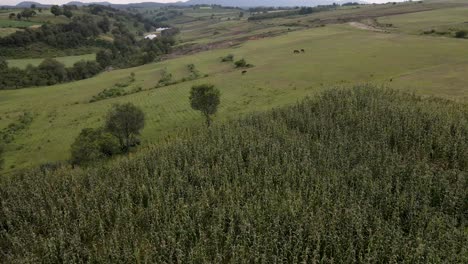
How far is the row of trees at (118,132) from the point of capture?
63688mm

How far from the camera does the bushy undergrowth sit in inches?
1328

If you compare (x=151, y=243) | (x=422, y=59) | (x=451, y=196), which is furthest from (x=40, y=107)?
(x=422, y=59)

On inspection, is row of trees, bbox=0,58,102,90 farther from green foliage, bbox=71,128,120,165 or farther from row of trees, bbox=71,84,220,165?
green foliage, bbox=71,128,120,165

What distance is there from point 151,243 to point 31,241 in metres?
13.3

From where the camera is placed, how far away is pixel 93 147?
63719 mm

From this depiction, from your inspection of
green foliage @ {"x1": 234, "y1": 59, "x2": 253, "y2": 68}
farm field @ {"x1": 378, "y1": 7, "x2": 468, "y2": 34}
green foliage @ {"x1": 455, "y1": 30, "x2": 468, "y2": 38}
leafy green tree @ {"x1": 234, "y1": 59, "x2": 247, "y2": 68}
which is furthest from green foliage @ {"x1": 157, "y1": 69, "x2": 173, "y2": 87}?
green foliage @ {"x1": 455, "y1": 30, "x2": 468, "y2": 38}

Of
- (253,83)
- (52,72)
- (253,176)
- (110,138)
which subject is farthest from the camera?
(52,72)

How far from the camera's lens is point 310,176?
45.1 metres

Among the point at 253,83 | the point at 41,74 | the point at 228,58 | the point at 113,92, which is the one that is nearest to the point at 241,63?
the point at 228,58

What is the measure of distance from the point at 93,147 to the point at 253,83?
181ft

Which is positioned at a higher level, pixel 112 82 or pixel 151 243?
pixel 112 82

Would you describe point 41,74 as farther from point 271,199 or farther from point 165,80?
point 271,199

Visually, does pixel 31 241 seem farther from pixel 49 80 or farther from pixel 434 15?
pixel 434 15

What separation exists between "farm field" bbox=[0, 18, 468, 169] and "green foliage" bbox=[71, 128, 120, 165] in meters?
8.00
